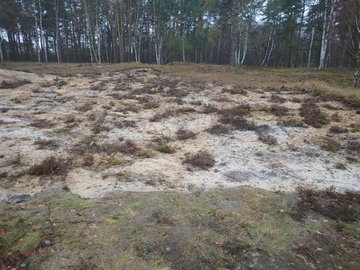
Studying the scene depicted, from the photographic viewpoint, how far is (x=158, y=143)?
23.5 feet

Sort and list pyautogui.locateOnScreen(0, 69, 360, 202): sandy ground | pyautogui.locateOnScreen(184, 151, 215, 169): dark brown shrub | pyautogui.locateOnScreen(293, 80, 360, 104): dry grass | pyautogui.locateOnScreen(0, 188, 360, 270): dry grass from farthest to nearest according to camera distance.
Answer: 1. pyautogui.locateOnScreen(293, 80, 360, 104): dry grass
2. pyautogui.locateOnScreen(184, 151, 215, 169): dark brown shrub
3. pyautogui.locateOnScreen(0, 69, 360, 202): sandy ground
4. pyautogui.locateOnScreen(0, 188, 360, 270): dry grass

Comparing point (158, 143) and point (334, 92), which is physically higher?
point (334, 92)

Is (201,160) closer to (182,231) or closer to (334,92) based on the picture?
(182,231)

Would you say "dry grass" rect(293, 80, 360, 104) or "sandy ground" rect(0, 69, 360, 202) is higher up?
"dry grass" rect(293, 80, 360, 104)

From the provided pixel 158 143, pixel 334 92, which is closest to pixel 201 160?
pixel 158 143

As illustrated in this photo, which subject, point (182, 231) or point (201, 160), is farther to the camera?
point (201, 160)

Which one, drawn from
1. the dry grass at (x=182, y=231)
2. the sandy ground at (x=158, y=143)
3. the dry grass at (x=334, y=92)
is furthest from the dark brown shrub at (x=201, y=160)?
the dry grass at (x=334, y=92)

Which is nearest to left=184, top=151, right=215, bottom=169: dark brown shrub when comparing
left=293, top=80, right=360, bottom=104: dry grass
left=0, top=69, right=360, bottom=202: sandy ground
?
left=0, top=69, right=360, bottom=202: sandy ground

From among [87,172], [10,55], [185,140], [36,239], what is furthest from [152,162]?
[10,55]

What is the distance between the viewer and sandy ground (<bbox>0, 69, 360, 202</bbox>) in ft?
16.0

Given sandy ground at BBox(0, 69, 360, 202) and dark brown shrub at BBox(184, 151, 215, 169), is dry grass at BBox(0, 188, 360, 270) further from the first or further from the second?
dark brown shrub at BBox(184, 151, 215, 169)

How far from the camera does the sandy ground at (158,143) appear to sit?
16.0 ft

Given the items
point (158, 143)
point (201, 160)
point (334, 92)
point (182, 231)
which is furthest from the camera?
point (334, 92)

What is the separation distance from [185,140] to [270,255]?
4905 mm
